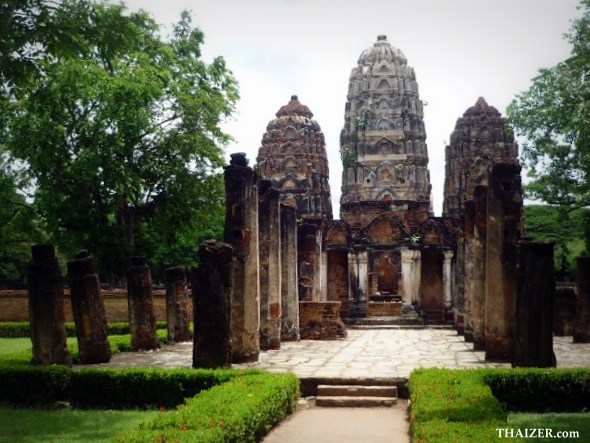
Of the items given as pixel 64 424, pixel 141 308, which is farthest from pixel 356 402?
pixel 141 308

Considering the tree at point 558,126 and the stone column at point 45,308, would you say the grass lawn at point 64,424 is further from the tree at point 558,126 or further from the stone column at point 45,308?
the tree at point 558,126

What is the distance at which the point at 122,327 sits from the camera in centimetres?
2452

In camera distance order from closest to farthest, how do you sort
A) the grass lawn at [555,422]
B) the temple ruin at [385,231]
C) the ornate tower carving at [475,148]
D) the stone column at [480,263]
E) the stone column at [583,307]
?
1. the grass lawn at [555,422]
2. the temple ruin at [385,231]
3. the stone column at [480,263]
4. the stone column at [583,307]
5. the ornate tower carving at [475,148]

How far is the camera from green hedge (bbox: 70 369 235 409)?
10523 mm

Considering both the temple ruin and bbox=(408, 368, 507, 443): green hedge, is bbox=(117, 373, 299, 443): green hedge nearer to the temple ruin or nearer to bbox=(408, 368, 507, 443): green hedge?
bbox=(408, 368, 507, 443): green hedge

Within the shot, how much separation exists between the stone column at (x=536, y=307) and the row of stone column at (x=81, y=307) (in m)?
6.85

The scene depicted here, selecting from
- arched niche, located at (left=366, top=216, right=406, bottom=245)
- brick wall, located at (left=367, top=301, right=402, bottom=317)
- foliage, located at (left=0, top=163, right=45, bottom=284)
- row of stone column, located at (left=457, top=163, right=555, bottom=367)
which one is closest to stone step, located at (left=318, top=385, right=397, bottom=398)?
row of stone column, located at (left=457, top=163, right=555, bottom=367)

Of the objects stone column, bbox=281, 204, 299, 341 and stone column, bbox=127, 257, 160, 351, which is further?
stone column, bbox=281, 204, 299, 341

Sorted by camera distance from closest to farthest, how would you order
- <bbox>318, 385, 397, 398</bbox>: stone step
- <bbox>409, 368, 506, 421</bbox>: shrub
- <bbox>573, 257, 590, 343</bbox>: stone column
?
<bbox>409, 368, 506, 421</bbox>: shrub → <bbox>318, 385, 397, 398</bbox>: stone step → <bbox>573, 257, 590, 343</bbox>: stone column

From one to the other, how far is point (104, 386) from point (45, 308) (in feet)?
7.27

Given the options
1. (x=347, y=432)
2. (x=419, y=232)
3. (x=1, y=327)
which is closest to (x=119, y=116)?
(x=1, y=327)

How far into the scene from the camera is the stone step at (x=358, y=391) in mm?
11227

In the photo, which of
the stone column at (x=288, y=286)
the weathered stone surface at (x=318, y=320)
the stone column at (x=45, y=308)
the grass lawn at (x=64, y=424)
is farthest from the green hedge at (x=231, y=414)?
the weathered stone surface at (x=318, y=320)

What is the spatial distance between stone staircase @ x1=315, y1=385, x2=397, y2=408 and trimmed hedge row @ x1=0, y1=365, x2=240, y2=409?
4.64 ft
